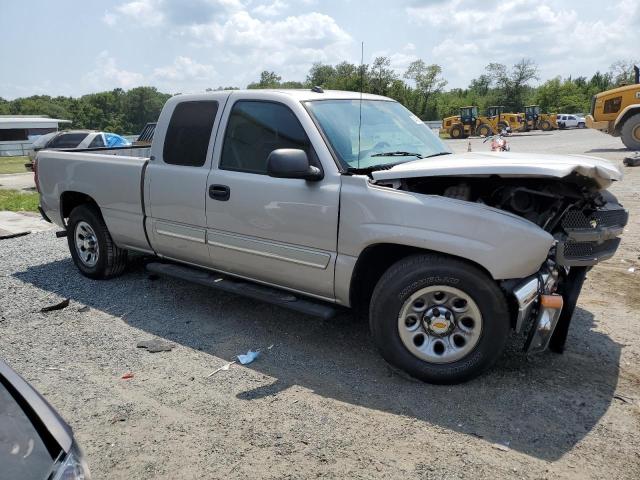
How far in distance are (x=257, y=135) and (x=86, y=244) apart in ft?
9.52

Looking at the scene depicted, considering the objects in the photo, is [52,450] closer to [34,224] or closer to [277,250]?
[277,250]

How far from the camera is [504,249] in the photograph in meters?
3.37

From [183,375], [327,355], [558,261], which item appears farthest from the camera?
[327,355]

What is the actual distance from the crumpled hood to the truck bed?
269 cm

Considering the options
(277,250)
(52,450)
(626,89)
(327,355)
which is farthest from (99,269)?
(626,89)

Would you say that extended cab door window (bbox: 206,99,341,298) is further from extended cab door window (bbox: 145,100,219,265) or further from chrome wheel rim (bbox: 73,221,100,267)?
chrome wheel rim (bbox: 73,221,100,267)

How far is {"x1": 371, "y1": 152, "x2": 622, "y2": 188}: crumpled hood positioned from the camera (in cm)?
332

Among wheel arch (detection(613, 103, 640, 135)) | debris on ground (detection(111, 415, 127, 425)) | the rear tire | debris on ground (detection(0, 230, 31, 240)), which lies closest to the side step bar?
the rear tire

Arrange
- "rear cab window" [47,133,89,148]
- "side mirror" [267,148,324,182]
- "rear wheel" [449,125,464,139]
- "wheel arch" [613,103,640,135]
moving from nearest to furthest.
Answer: "side mirror" [267,148,324,182] → "rear cab window" [47,133,89,148] → "wheel arch" [613,103,640,135] → "rear wheel" [449,125,464,139]

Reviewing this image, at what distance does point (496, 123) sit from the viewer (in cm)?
3875

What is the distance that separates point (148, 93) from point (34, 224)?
7468cm

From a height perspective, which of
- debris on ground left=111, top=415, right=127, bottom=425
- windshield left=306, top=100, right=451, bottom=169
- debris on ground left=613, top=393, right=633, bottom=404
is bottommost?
debris on ground left=111, top=415, right=127, bottom=425

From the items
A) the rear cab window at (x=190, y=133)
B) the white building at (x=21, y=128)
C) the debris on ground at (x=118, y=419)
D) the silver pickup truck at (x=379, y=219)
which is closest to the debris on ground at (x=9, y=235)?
the silver pickup truck at (x=379, y=219)

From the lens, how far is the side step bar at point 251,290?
13.5 ft
